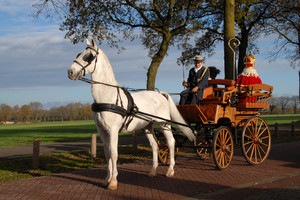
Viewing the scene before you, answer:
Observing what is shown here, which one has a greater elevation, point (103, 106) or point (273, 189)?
point (103, 106)

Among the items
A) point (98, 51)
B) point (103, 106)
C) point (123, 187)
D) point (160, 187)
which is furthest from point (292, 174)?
point (98, 51)

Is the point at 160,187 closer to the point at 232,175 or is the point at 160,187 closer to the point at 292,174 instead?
the point at 232,175

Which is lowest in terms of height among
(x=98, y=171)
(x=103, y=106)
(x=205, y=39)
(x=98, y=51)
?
(x=98, y=171)

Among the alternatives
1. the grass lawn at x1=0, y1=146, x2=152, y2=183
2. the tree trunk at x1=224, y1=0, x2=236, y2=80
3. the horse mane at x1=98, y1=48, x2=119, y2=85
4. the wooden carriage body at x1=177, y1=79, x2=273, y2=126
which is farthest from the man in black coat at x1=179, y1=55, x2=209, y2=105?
the tree trunk at x1=224, y1=0, x2=236, y2=80

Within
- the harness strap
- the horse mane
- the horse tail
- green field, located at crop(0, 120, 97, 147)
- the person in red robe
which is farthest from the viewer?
green field, located at crop(0, 120, 97, 147)

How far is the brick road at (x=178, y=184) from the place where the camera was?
596 cm

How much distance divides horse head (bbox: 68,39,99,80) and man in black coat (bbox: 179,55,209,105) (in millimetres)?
2967

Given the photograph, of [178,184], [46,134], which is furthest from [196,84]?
[46,134]

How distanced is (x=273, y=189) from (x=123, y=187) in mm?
3016

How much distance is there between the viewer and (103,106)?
630 cm

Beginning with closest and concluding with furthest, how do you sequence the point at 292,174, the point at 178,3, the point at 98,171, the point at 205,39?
1. the point at 292,174
2. the point at 98,171
3. the point at 178,3
4. the point at 205,39

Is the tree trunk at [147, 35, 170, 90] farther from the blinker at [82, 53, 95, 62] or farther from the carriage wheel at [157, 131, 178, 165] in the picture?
the blinker at [82, 53, 95, 62]

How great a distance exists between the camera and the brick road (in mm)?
5957

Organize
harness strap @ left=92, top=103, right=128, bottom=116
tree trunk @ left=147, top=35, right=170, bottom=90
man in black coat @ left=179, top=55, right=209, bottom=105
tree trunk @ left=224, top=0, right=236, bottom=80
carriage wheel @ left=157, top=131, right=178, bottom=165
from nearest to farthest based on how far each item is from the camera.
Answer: harness strap @ left=92, top=103, right=128, bottom=116 → man in black coat @ left=179, top=55, right=209, bottom=105 → carriage wheel @ left=157, top=131, right=178, bottom=165 → tree trunk @ left=224, top=0, right=236, bottom=80 → tree trunk @ left=147, top=35, right=170, bottom=90
